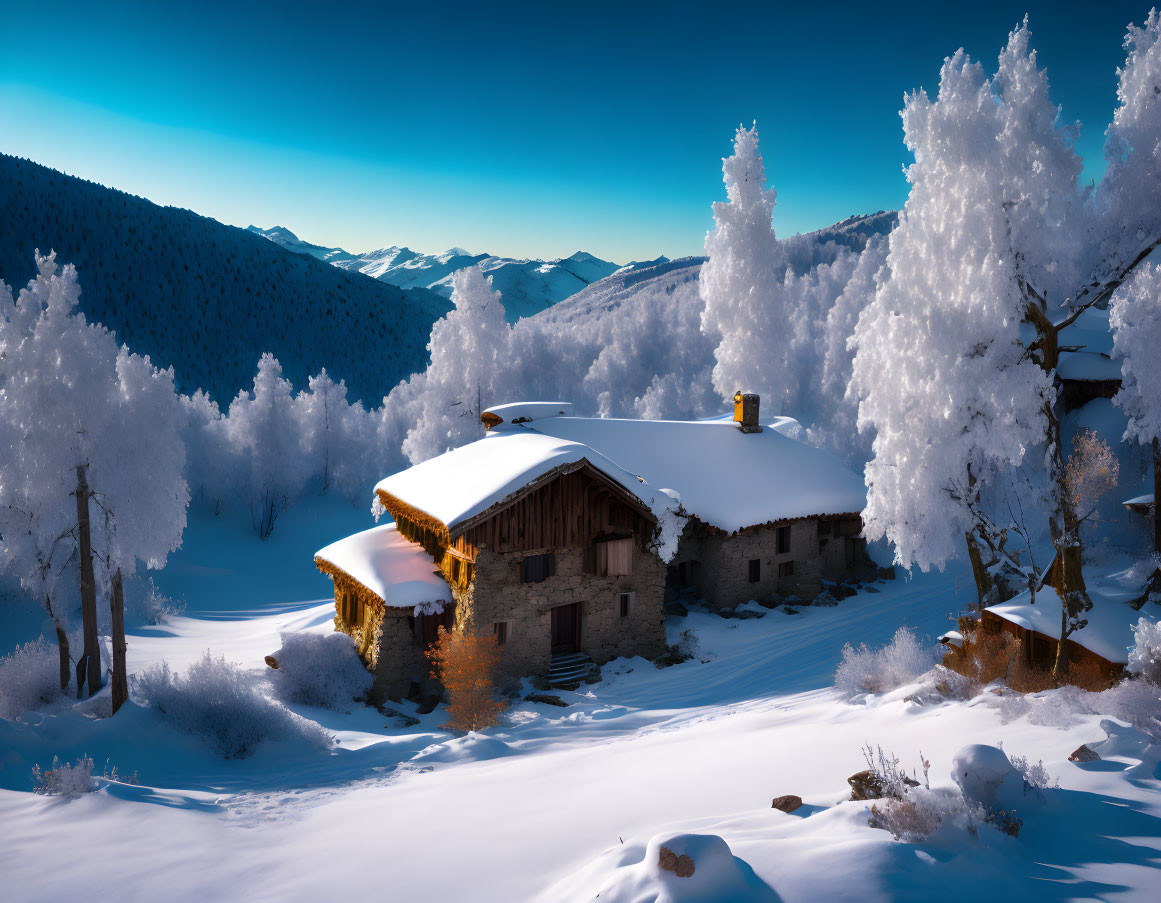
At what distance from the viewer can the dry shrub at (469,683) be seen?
14711mm

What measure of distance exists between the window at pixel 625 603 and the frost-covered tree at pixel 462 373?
1937 cm

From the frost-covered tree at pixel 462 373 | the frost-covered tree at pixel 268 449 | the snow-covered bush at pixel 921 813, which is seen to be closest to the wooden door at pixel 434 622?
the snow-covered bush at pixel 921 813

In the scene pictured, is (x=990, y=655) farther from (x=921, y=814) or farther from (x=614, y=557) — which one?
(x=614, y=557)

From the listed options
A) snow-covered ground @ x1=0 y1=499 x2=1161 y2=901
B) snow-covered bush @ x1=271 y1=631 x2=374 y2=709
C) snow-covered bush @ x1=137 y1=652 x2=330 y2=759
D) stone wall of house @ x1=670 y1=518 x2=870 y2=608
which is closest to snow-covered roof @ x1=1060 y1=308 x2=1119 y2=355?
stone wall of house @ x1=670 y1=518 x2=870 y2=608

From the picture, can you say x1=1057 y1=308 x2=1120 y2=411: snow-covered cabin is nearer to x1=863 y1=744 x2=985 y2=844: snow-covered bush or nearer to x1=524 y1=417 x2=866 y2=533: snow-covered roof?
x1=524 y1=417 x2=866 y2=533: snow-covered roof

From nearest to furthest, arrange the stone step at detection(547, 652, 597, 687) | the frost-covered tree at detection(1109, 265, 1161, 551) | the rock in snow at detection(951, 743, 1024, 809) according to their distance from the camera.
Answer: the rock in snow at detection(951, 743, 1024, 809), the frost-covered tree at detection(1109, 265, 1161, 551), the stone step at detection(547, 652, 597, 687)

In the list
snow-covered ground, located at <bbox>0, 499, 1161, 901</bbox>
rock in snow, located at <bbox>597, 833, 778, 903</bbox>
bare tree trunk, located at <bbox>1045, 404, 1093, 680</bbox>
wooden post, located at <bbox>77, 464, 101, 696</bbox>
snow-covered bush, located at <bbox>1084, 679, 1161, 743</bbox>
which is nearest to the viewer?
rock in snow, located at <bbox>597, 833, 778, 903</bbox>

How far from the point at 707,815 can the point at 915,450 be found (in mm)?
9406

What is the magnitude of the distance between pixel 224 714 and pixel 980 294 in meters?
16.9

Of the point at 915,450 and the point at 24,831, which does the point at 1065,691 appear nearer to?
the point at 915,450

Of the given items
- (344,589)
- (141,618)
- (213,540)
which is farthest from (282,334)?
(344,589)

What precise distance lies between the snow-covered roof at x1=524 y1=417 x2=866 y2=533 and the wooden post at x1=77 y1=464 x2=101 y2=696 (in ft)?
38.8

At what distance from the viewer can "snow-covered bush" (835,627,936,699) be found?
12.7m

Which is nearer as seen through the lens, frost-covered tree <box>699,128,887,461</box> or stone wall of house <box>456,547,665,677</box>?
stone wall of house <box>456,547,665,677</box>
